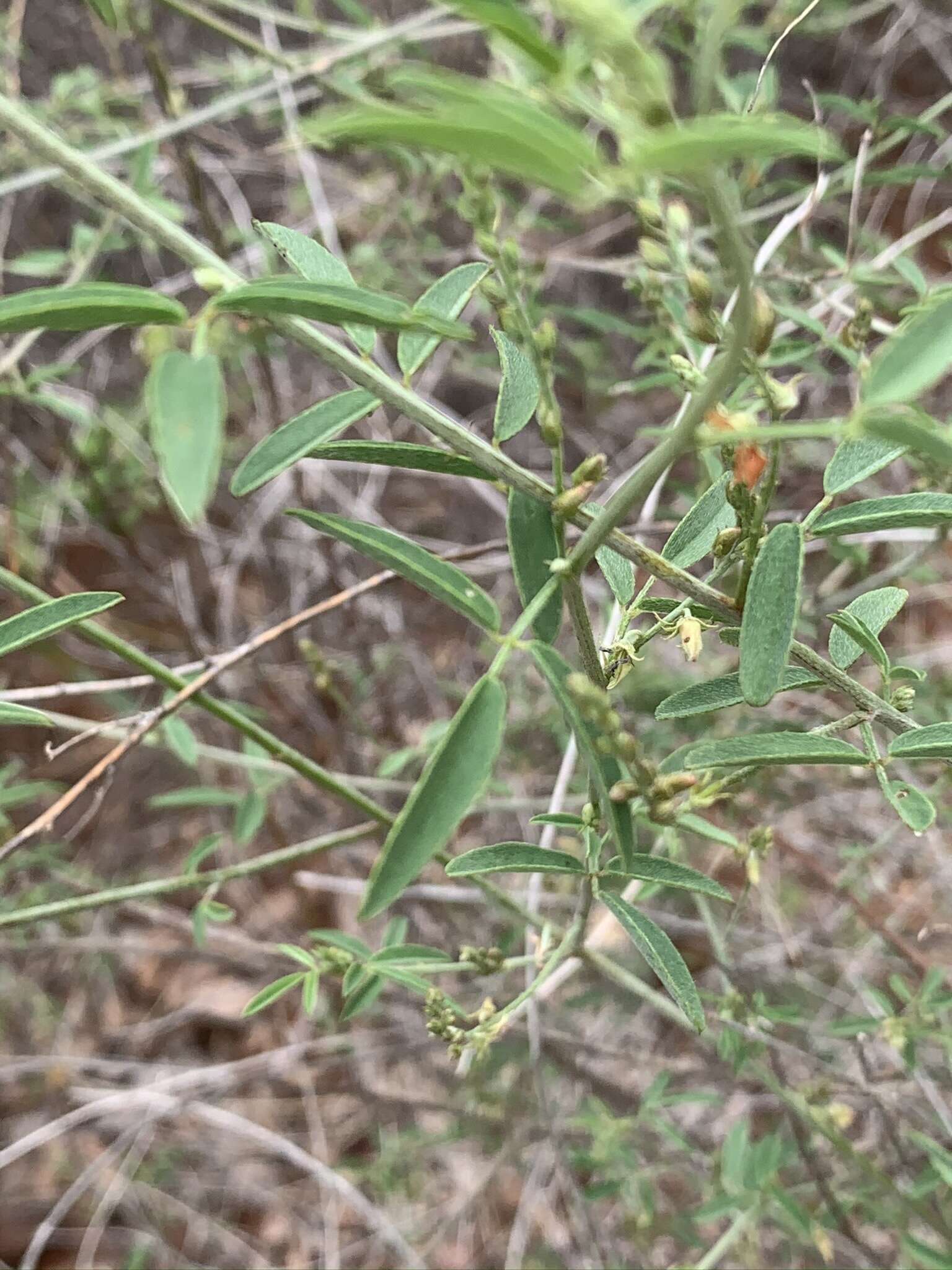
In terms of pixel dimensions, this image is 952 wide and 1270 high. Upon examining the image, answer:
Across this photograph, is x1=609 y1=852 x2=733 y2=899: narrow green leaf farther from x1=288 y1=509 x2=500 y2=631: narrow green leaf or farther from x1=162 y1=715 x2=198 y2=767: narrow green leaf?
x1=162 y1=715 x2=198 y2=767: narrow green leaf

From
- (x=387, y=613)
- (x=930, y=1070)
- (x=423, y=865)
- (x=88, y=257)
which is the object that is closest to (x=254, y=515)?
(x=387, y=613)

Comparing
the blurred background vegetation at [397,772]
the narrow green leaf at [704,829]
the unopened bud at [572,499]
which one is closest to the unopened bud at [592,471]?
the unopened bud at [572,499]

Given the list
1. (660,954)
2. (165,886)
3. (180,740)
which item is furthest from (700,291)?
(180,740)

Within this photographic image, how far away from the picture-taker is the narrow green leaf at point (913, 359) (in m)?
0.44

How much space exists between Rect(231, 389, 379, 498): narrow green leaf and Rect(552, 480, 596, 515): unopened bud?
14 centimetres

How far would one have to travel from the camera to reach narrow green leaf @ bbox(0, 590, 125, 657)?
0.77 metres

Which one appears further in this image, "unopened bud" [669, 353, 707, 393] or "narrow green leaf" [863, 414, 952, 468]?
"unopened bud" [669, 353, 707, 393]

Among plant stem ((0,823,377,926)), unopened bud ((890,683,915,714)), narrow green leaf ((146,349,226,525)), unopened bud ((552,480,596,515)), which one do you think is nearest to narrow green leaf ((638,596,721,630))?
unopened bud ((552,480,596,515))

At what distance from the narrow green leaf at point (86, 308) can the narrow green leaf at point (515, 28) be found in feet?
0.76

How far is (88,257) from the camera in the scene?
158 centimetres

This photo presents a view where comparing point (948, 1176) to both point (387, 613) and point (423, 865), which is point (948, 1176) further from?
point (387, 613)

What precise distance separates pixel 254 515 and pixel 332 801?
823 mm

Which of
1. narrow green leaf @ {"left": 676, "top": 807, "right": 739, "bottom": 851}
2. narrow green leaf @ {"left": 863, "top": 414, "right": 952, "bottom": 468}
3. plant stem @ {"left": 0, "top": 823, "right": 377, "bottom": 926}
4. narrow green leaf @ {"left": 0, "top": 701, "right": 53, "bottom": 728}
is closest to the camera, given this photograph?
narrow green leaf @ {"left": 863, "top": 414, "right": 952, "bottom": 468}

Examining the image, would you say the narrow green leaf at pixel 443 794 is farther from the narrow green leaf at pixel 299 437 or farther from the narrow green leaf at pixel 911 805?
the narrow green leaf at pixel 911 805
